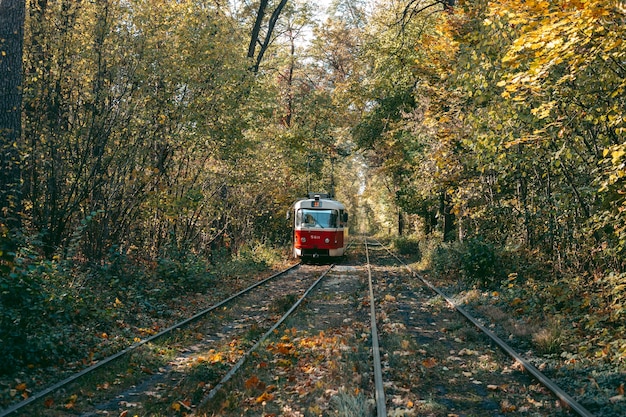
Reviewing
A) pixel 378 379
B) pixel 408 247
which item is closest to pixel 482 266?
pixel 378 379

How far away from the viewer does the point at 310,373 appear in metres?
6.62

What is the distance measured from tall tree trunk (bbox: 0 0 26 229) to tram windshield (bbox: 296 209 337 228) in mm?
13773

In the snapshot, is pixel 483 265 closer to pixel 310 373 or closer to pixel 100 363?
pixel 310 373

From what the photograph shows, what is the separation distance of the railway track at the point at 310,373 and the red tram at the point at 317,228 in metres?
10.9

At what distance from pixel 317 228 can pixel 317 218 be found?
0.53m

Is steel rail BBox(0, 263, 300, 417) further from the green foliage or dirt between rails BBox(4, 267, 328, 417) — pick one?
the green foliage

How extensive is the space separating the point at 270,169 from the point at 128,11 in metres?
12.1

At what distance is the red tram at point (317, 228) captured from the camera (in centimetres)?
2173

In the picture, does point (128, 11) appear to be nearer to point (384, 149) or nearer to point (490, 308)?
point (490, 308)

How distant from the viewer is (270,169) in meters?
22.3

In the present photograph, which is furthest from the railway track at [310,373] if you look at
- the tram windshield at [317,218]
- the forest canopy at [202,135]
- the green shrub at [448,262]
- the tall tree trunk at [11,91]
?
the tram windshield at [317,218]

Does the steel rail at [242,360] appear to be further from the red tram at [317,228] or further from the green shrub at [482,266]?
the red tram at [317,228]

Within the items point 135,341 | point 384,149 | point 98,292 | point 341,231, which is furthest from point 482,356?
point 384,149

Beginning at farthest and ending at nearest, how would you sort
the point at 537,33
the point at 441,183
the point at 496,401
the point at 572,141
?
the point at 441,183 → the point at 572,141 → the point at 537,33 → the point at 496,401
